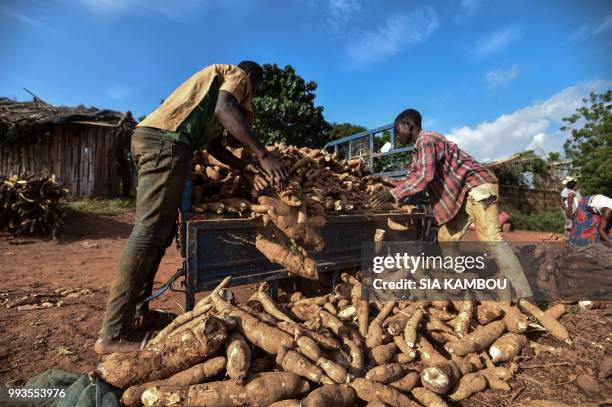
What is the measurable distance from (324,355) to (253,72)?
7.48 ft

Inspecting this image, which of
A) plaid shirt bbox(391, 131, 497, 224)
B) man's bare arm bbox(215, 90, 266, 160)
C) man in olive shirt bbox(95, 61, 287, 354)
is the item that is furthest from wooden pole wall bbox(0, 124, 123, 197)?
plaid shirt bbox(391, 131, 497, 224)

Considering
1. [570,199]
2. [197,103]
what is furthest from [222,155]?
[570,199]

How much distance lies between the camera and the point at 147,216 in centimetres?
232

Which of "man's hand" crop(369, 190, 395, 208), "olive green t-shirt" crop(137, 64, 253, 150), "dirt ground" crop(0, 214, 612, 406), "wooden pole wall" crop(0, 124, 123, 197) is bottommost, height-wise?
"dirt ground" crop(0, 214, 612, 406)

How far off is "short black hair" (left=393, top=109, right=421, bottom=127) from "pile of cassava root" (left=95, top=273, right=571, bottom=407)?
188 cm

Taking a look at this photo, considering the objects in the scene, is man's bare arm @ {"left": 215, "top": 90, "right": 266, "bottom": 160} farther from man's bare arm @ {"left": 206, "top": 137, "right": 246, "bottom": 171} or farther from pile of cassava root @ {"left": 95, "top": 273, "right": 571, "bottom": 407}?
pile of cassava root @ {"left": 95, "top": 273, "right": 571, "bottom": 407}

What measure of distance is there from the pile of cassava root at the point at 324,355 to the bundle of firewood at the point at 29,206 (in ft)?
23.9

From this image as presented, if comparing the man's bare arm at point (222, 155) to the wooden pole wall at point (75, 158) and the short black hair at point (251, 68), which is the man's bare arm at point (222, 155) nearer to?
the short black hair at point (251, 68)

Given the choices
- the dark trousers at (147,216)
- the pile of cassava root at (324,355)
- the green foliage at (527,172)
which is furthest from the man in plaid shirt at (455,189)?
the green foliage at (527,172)

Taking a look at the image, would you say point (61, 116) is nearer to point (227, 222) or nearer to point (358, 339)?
point (227, 222)

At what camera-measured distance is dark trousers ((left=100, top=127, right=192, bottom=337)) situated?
2230 millimetres

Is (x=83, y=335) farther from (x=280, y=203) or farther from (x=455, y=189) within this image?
(x=455, y=189)

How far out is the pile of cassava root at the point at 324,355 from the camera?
1.77m

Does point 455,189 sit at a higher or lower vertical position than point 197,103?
lower
